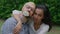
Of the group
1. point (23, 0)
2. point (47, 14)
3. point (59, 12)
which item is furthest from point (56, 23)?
point (47, 14)

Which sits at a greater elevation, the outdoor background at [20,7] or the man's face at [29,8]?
the man's face at [29,8]

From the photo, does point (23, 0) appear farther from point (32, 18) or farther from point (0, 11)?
point (32, 18)

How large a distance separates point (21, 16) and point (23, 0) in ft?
16.4

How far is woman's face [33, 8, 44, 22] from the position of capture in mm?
3869

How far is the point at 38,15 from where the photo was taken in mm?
3904

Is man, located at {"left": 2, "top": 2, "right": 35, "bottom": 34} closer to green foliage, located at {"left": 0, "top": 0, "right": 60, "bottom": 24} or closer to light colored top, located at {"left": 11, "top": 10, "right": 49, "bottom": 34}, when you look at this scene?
light colored top, located at {"left": 11, "top": 10, "right": 49, "bottom": 34}


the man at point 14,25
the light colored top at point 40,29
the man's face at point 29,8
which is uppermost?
the man's face at point 29,8

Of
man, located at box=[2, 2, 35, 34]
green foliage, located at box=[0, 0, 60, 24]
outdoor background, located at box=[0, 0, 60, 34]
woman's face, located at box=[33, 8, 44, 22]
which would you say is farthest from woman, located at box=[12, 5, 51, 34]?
green foliage, located at box=[0, 0, 60, 24]

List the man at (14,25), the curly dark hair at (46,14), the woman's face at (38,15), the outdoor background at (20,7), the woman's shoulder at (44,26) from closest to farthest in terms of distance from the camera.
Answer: the man at (14,25) → the woman's face at (38,15) → the curly dark hair at (46,14) → the woman's shoulder at (44,26) → the outdoor background at (20,7)

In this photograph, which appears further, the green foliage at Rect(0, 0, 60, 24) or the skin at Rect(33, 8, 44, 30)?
the green foliage at Rect(0, 0, 60, 24)

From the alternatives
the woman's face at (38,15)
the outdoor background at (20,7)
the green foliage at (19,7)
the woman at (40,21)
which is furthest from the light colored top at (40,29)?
the green foliage at (19,7)

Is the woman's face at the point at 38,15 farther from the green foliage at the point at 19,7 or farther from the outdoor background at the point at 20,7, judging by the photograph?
the green foliage at the point at 19,7

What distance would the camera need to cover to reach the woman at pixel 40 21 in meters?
3.90

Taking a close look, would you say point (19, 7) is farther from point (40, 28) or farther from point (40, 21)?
point (40, 21)
